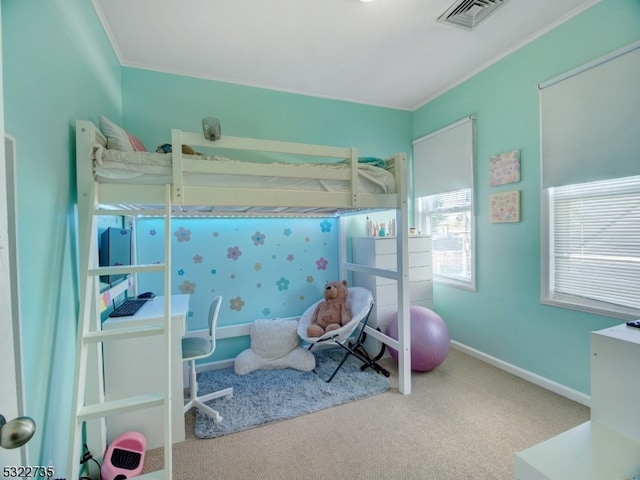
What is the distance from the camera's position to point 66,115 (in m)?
1.50

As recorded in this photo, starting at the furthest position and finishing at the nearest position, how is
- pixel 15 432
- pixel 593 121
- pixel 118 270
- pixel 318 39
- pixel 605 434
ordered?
1. pixel 318 39
2. pixel 593 121
3. pixel 118 270
4. pixel 605 434
5. pixel 15 432

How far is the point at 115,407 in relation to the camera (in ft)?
4.26

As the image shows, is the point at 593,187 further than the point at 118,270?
Yes

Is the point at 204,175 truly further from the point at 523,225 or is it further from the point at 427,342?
the point at 523,225

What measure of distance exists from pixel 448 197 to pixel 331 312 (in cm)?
179

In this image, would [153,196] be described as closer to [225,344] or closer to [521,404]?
[225,344]

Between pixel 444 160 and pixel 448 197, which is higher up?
pixel 444 160

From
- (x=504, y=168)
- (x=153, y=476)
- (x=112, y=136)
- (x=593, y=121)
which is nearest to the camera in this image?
(x=153, y=476)

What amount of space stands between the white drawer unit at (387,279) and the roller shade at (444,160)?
2.07ft

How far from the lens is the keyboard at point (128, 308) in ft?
5.99

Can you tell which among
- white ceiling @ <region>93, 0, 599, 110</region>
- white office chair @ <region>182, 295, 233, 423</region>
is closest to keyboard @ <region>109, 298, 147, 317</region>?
white office chair @ <region>182, 295, 233, 423</region>

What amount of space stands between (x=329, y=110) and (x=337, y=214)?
1135mm

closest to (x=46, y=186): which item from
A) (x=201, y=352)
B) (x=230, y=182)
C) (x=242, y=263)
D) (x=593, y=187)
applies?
(x=230, y=182)

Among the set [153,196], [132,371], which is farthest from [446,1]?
[132,371]
